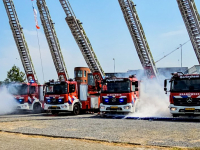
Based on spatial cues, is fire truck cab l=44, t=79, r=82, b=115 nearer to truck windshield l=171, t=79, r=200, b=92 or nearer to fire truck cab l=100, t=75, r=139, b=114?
fire truck cab l=100, t=75, r=139, b=114

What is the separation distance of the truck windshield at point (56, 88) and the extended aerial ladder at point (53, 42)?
8.35m

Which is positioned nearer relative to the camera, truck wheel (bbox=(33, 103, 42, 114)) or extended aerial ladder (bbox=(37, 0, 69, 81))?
truck wheel (bbox=(33, 103, 42, 114))

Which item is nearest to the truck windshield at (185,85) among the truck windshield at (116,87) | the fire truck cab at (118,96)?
the fire truck cab at (118,96)

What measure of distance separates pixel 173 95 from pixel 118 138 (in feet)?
22.4

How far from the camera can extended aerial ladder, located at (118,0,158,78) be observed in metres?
25.0

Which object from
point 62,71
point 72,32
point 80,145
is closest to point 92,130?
point 80,145

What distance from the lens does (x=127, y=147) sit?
8.76 m

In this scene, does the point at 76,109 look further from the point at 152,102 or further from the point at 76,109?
the point at 152,102

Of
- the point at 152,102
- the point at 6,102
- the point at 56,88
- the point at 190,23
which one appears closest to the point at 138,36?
the point at 190,23

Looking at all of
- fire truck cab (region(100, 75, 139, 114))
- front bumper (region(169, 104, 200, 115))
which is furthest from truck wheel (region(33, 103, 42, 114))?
front bumper (region(169, 104, 200, 115))

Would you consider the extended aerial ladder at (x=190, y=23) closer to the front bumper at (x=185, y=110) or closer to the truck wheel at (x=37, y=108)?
the front bumper at (x=185, y=110)

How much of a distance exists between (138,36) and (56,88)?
8898mm

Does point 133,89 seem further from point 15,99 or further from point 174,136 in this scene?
point 15,99

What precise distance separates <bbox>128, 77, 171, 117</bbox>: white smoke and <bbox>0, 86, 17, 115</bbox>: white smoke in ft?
34.4
